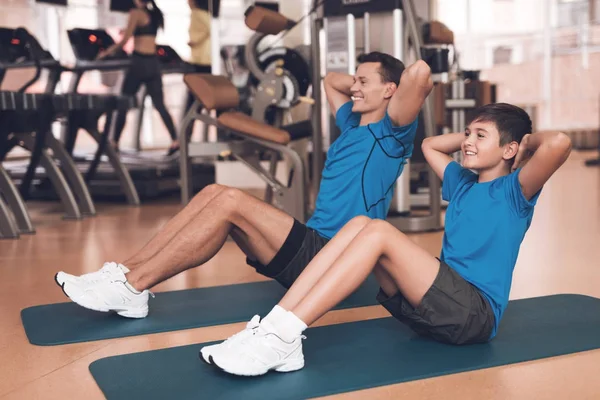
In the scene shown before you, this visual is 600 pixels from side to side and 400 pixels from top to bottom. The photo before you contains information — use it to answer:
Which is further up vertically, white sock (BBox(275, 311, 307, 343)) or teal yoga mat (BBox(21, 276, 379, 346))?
white sock (BBox(275, 311, 307, 343))

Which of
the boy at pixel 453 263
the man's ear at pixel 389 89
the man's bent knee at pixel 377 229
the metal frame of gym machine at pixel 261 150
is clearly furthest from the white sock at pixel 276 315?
the metal frame of gym machine at pixel 261 150

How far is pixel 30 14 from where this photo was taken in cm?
793

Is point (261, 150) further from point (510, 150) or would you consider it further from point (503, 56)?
point (503, 56)

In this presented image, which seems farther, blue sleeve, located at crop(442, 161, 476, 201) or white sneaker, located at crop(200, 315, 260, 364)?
blue sleeve, located at crop(442, 161, 476, 201)

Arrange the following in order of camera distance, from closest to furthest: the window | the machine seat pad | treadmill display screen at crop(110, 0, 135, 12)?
the machine seat pad, treadmill display screen at crop(110, 0, 135, 12), the window

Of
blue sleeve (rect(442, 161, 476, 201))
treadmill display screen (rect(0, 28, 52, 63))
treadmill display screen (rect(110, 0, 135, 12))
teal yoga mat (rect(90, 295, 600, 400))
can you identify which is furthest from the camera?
treadmill display screen (rect(110, 0, 135, 12))

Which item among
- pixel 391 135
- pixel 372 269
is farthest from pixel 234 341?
pixel 391 135

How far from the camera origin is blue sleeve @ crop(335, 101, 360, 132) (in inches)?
106

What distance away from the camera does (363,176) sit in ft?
8.22

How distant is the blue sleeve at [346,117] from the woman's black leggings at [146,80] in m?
3.77

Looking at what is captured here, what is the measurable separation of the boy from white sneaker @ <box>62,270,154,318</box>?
0.62m

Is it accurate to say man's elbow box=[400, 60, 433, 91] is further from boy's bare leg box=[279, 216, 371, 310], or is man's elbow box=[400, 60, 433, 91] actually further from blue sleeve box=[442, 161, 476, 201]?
boy's bare leg box=[279, 216, 371, 310]

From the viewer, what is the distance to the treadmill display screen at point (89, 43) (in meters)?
6.33

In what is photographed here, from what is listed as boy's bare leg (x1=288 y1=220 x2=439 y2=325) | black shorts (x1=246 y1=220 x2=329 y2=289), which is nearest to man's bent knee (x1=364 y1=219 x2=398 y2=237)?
boy's bare leg (x1=288 y1=220 x2=439 y2=325)
